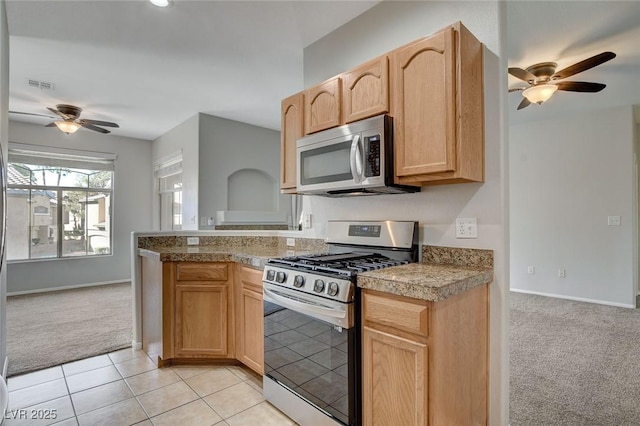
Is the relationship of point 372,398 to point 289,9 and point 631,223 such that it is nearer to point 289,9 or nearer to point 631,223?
point 289,9

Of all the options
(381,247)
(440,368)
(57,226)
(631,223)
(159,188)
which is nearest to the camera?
(440,368)

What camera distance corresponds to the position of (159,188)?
6.25 meters

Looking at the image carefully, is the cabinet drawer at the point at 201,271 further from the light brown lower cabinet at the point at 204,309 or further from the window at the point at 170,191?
the window at the point at 170,191

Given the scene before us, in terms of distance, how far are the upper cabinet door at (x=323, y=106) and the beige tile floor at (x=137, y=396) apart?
190 cm

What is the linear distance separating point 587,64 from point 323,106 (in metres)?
2.18

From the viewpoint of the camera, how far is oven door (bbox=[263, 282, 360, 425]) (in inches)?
64.7

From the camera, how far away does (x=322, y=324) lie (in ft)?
5.74

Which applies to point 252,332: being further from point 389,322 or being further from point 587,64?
point 587,64

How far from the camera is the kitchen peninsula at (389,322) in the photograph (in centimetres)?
140

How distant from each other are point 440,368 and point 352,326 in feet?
1.41

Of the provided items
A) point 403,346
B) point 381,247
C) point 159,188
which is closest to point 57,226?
point 159,188

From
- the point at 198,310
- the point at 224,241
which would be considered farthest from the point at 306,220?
the point at 198,310

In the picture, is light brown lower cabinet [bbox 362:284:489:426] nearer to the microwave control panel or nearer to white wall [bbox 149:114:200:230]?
the microwave control panel

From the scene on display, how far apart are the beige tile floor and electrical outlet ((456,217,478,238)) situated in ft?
4.92
